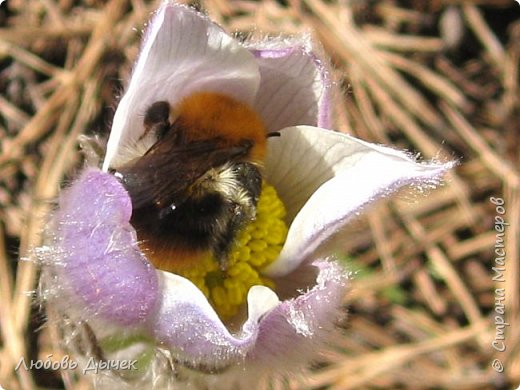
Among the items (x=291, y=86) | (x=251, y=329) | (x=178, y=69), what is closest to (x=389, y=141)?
(x=291, y=86)

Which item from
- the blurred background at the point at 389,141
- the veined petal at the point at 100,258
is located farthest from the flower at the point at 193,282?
the blurred background at the point at 389,141

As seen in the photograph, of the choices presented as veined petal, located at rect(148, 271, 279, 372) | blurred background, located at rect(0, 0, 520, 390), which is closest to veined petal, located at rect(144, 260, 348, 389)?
veined petal, located at rect(148, 271, 279, 372)

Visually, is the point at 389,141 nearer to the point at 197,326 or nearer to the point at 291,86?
the point at 291,86

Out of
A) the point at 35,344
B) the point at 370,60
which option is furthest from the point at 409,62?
the point at 35,344

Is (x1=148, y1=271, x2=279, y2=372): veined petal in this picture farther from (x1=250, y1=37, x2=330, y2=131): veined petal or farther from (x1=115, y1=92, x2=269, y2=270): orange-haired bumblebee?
(x1=250, y1=37, x2=330, y2=131): veined petal

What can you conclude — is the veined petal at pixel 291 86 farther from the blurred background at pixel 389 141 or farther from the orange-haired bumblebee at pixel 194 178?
the blurred background at pixel 389 141

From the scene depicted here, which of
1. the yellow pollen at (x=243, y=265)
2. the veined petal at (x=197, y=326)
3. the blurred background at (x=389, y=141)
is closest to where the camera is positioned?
the veined petal at (x=197, y=326)
